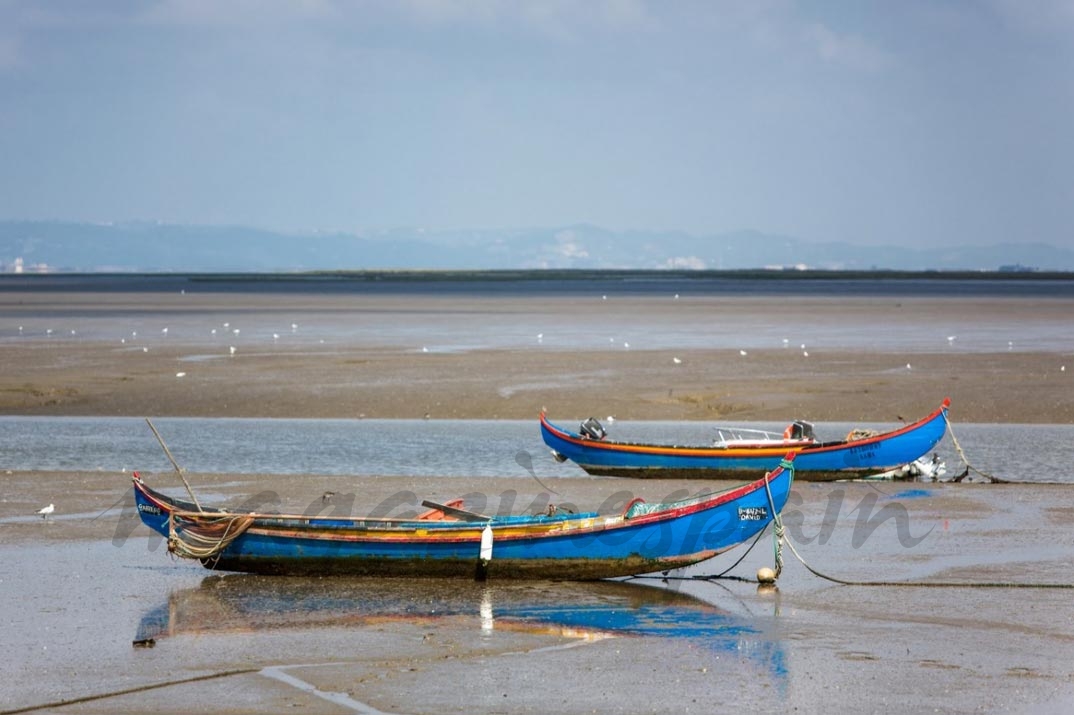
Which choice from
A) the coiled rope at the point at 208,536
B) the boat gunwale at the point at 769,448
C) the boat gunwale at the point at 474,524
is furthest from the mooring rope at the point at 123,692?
the boat gunwale at the point at 769,448

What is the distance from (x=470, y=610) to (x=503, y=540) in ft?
4.30

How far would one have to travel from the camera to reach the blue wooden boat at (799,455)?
961 inches

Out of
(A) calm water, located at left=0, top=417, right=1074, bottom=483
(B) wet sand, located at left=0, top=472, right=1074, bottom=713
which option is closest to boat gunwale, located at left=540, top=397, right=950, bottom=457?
(A) calm water, located at left=0, top=417, right=1074, bottom=483

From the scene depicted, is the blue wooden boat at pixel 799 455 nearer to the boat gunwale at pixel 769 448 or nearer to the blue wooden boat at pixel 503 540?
the boat gunwale at pixel 769 448

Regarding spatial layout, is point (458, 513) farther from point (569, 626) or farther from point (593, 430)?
point (593, 430)

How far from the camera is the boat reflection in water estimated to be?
14664mm

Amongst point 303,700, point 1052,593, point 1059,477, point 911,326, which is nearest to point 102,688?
point 303,700

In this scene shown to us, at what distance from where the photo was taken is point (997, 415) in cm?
3275

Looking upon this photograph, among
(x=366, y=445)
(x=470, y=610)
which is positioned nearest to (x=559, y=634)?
(x=470, y=610)

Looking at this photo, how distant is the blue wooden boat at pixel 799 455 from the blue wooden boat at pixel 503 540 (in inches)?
297

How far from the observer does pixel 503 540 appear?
663 inches

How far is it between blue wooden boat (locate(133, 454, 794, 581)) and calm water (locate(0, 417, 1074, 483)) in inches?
298

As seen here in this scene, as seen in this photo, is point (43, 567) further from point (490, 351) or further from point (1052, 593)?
point (490, 351)

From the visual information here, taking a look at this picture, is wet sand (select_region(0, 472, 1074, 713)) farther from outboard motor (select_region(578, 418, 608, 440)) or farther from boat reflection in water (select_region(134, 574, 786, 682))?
outboard motor (select_region(578, 418, 608, 440))
